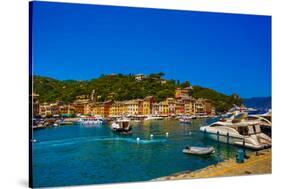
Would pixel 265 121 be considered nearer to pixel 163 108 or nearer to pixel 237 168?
pixel 237 168

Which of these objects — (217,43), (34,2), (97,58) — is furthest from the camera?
(217,43)

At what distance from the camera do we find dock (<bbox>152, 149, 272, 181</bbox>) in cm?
765

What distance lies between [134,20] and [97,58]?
30.0 inches

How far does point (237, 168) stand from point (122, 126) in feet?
6.34

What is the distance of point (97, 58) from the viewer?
7.20 m

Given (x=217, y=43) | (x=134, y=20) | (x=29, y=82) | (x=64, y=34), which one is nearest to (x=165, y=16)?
(x=134, y=20)

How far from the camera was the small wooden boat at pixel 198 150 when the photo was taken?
7.68m

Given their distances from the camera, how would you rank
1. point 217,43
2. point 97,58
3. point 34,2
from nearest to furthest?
point 34,2 → point 97,58 → point 217,43

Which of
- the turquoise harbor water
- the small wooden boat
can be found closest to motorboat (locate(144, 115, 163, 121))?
the turquoise harbor water

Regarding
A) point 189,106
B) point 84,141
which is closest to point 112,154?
point 84,141

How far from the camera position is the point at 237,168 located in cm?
803

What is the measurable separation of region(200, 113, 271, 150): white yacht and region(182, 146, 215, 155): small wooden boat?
21 cm

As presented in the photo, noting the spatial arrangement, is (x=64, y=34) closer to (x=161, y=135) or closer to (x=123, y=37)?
(x=123, y=37)

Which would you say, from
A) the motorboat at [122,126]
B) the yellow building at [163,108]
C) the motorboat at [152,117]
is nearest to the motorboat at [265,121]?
the yellow building at [163,108]
